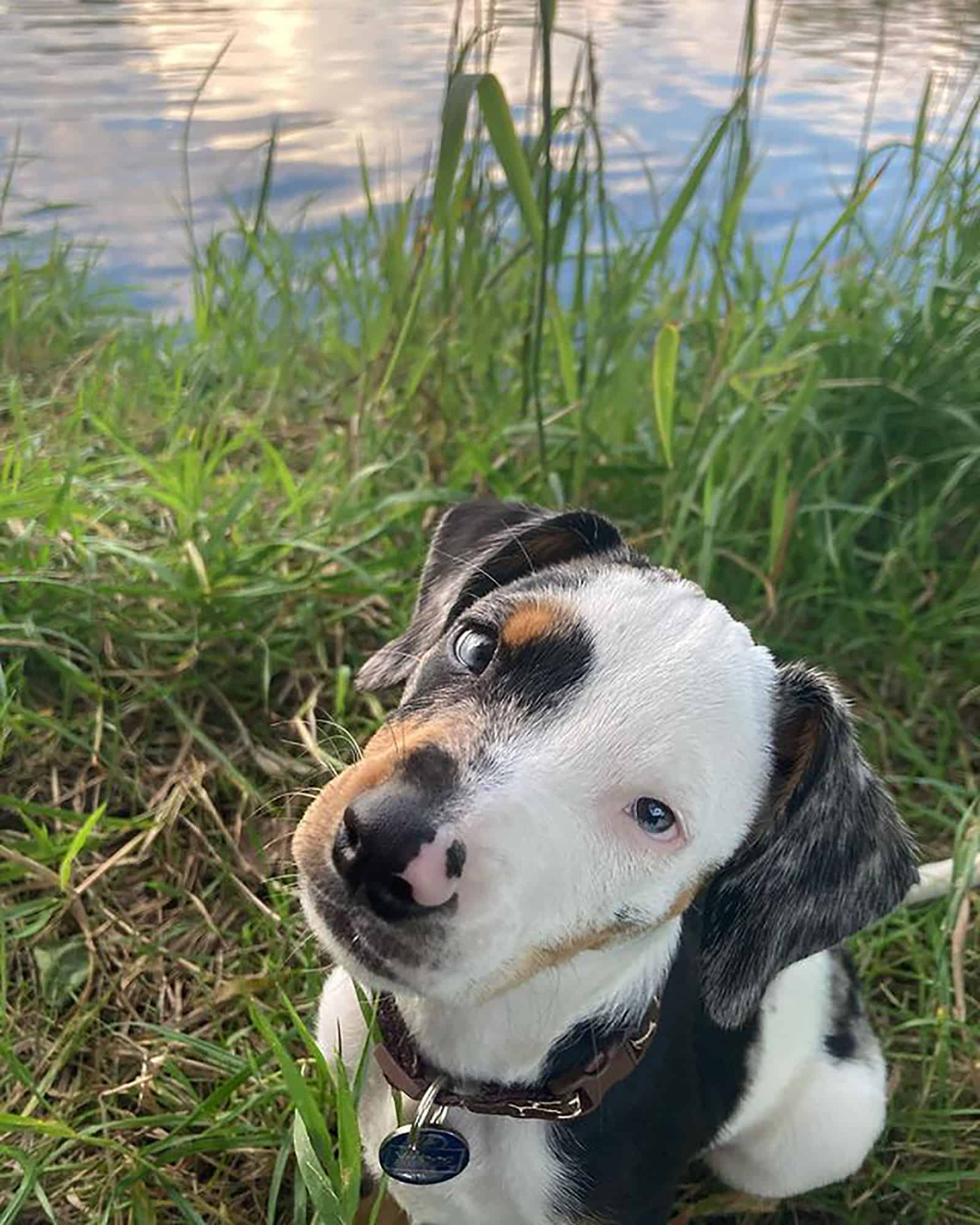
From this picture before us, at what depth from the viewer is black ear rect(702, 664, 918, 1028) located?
59.8 inches

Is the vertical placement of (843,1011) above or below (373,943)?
below

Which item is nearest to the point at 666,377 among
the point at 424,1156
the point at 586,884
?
the point at 586,884

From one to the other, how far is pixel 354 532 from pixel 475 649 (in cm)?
152

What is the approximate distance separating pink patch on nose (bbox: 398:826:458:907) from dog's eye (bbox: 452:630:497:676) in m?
0.42

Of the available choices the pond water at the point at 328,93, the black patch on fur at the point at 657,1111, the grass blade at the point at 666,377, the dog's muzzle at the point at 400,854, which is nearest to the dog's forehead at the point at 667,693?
the dog's muzzle at the point at 400,854

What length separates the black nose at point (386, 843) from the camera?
45.7 inches

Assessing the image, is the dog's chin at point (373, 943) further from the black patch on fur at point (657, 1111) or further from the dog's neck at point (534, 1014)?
the black patch on fur at point (657, 1111)

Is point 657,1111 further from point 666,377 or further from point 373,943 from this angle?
point 666,377

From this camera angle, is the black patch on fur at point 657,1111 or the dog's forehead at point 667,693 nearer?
the dog's forehead at point 667,693

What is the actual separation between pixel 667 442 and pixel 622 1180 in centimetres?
175

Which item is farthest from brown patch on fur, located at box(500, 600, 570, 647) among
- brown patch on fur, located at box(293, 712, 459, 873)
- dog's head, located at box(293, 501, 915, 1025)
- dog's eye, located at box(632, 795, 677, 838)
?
dog's eye, located at box(632, 795, 677, 838)

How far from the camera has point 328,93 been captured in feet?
11.4

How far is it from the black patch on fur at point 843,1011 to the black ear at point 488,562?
99 cm

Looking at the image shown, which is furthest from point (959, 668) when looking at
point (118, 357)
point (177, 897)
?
point (118, 357)
